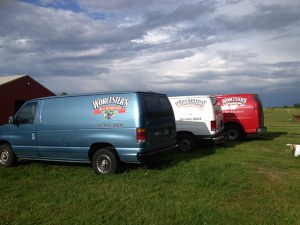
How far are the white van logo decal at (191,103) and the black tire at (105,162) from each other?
5062 mm

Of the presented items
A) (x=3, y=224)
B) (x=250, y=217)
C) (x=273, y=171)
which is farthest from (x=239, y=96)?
(x=3, y=224)

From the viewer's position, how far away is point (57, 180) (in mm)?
8133

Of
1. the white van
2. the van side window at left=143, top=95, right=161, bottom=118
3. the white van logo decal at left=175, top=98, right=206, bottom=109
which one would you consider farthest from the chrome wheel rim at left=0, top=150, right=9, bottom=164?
the white van logo decal at left=175, top=98, right=206, bottom=109

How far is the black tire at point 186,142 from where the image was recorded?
12758 mm

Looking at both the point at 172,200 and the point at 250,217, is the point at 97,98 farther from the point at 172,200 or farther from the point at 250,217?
the point at 250,217

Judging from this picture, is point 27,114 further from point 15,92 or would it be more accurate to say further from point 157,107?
point 15,92

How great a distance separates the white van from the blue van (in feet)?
9.54

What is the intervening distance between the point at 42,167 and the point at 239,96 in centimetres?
955

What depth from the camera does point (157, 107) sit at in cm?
A: 913

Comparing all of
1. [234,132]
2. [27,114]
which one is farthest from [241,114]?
[27,114]

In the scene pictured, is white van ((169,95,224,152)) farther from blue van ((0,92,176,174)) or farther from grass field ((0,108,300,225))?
blue van ((0,92,176,174))

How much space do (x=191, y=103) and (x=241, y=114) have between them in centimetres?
A: 395

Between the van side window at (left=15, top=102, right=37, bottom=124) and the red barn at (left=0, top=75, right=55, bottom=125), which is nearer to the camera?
the van side window at (left=15, top=102, right=37, bottom=124)

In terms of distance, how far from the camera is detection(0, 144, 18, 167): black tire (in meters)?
10.3
